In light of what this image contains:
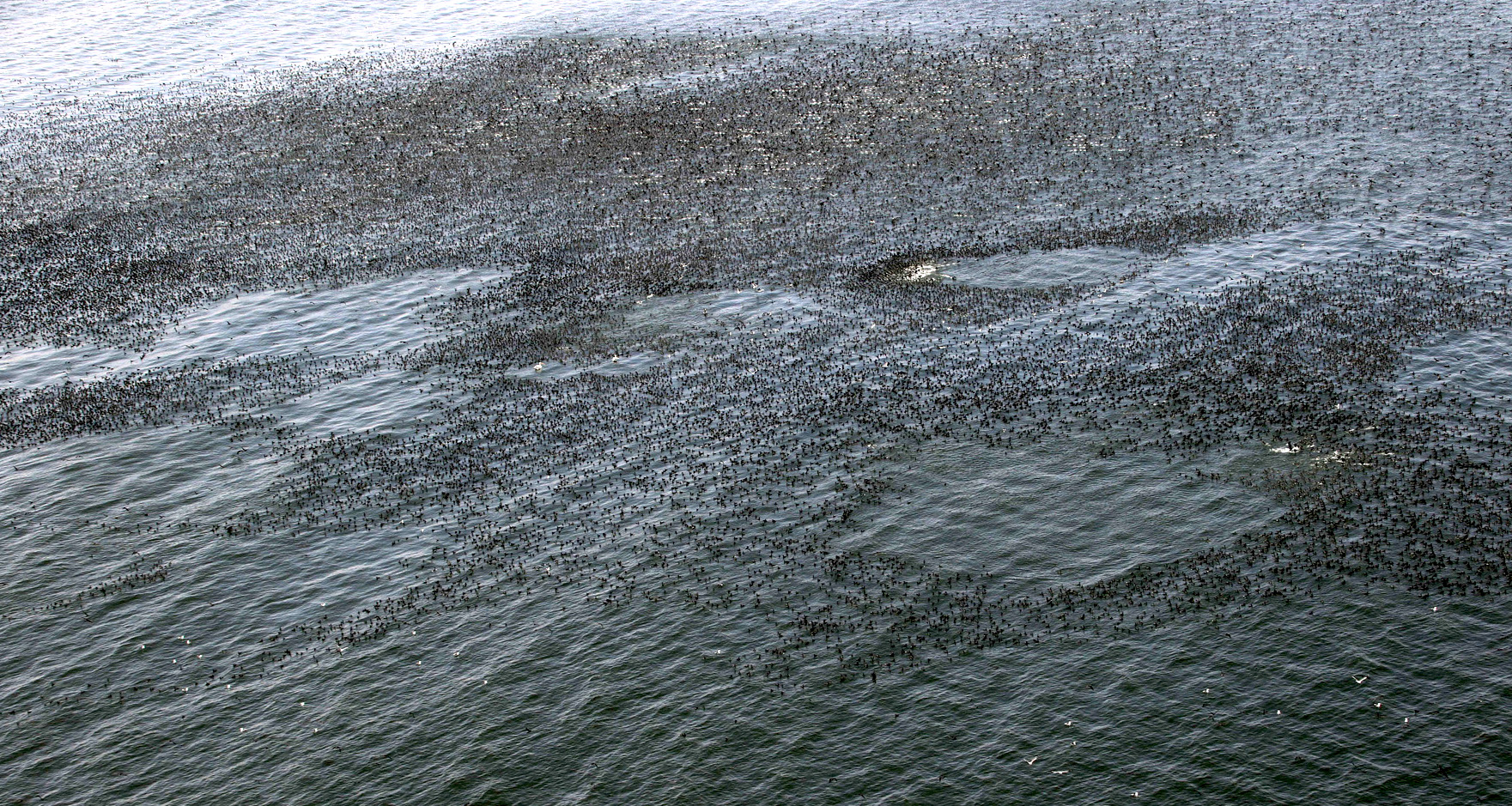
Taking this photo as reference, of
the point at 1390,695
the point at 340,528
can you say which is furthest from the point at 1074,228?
the point at 340,528

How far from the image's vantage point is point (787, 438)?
68.7m

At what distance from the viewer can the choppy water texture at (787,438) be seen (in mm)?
48781

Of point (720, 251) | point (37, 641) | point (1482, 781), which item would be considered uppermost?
point (720, 251)

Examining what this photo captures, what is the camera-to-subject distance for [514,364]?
3100 inches

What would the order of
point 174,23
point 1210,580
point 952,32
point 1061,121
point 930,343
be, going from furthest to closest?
1. point 174,23
2. point 952,32
3. point 1061,121
4. point 930,343
5. point 1210,580

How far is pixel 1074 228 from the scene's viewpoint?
91438mm

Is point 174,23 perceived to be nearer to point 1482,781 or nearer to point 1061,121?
point 1061,121

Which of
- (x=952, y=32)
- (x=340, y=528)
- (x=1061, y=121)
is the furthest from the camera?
(x=952, y=32)

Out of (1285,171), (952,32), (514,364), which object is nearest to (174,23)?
(952,32)

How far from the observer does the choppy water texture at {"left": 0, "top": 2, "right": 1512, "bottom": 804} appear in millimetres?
48781

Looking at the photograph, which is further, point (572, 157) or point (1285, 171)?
point (572, 157)

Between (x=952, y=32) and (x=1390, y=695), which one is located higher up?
(x=952, y=32)

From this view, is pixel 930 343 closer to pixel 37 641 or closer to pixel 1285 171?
pixel 1285 171

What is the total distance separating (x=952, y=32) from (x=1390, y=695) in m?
102
